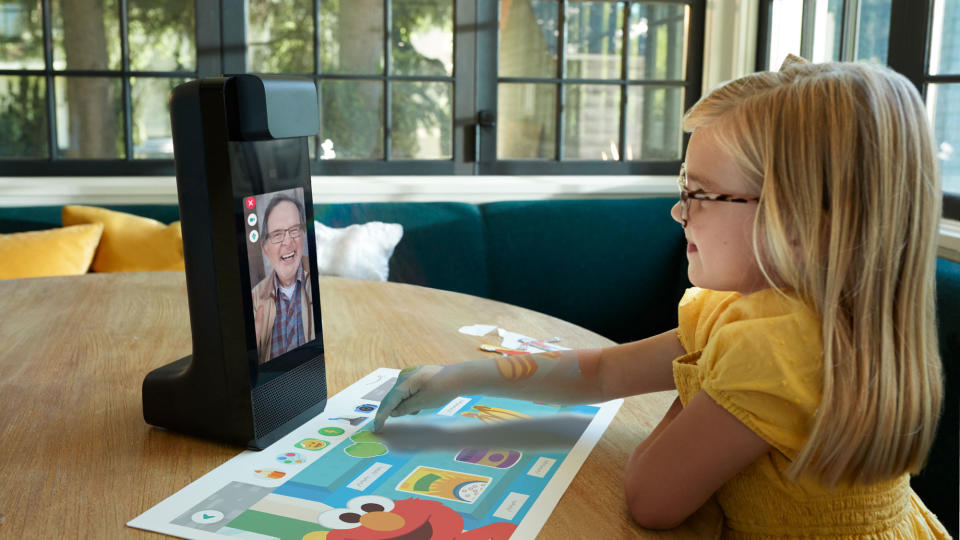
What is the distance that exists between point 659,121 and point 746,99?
2.74m

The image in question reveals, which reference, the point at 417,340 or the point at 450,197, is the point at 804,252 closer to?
the point at 417,340

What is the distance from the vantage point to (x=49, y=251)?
2.50 m

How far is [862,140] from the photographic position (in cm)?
69

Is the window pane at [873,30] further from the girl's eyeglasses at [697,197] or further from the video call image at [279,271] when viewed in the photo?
the video call image at [279,271]

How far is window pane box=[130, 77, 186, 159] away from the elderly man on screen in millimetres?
2335

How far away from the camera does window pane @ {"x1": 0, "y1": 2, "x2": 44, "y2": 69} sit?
2.89 m

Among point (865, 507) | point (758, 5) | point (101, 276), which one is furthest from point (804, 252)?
point (758, 5)

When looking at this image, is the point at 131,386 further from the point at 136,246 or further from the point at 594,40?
the point at 594,40

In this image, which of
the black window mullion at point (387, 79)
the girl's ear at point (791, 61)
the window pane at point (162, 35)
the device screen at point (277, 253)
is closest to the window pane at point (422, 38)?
the black window mullion at point (387, 79)

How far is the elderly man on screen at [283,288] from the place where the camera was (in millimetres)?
870

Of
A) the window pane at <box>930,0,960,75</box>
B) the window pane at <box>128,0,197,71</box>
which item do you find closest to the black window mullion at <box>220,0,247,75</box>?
the window pane at <box>128,0,197,71</box>

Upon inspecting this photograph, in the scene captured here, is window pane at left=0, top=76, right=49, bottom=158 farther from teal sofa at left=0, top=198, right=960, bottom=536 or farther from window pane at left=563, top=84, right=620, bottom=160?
window pane at left=563, top=84, right=620, bottom=160

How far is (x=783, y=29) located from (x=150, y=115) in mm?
2374

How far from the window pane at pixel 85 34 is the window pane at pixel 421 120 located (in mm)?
1022
